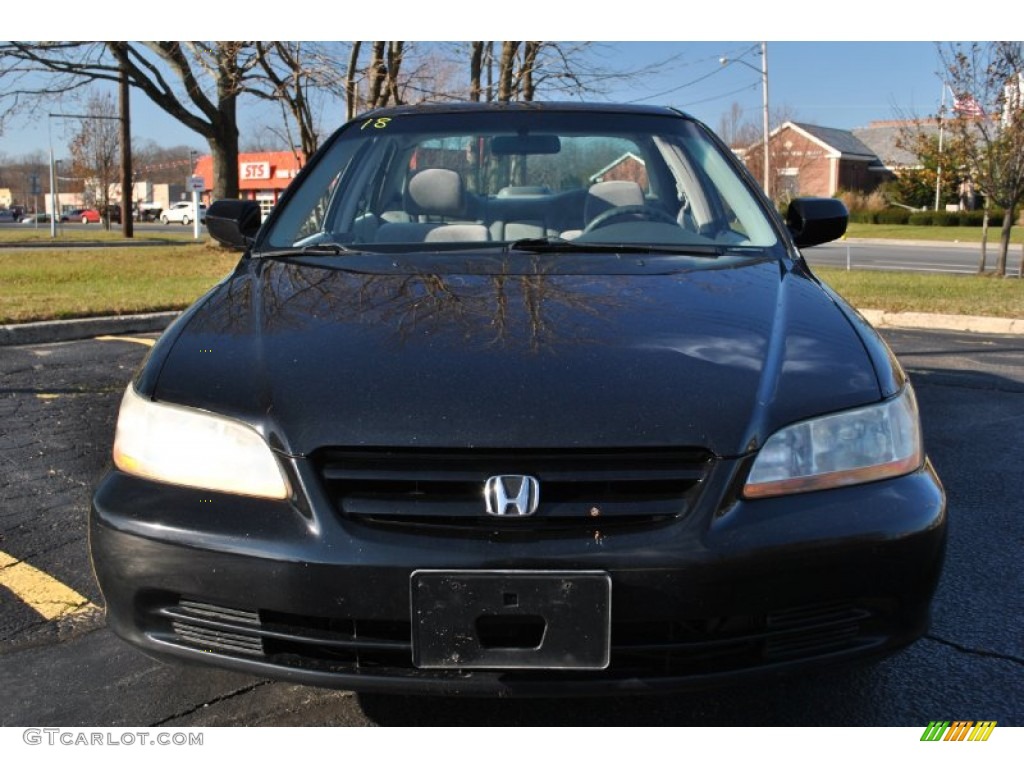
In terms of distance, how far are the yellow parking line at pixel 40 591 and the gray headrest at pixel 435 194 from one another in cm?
169

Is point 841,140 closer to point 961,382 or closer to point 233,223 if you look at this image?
point 961,382

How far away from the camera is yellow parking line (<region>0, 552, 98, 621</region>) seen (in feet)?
9.91

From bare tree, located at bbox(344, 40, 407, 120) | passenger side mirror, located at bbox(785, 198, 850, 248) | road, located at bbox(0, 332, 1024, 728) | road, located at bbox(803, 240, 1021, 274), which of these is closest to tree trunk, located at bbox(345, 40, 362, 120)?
bare tree, located at bbox(344, 40, 407, 120)

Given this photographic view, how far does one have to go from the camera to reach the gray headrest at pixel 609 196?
3.47 metres

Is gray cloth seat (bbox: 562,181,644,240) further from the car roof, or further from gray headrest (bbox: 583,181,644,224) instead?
the car roof

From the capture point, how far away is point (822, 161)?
210ft

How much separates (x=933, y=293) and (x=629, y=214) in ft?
34.0

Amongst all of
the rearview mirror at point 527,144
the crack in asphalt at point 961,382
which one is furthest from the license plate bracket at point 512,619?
the crack in asphalt at point 961,382

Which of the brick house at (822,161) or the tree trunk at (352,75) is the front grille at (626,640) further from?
the brick house at (822,161)

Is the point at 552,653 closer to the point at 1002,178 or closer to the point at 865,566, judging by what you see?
the point at 865,566

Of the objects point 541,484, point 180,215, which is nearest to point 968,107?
point 541,484

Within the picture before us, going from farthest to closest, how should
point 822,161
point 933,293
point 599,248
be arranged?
point 822,161, point 933,293, point 599,248

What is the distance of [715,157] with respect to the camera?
11.8 feet
